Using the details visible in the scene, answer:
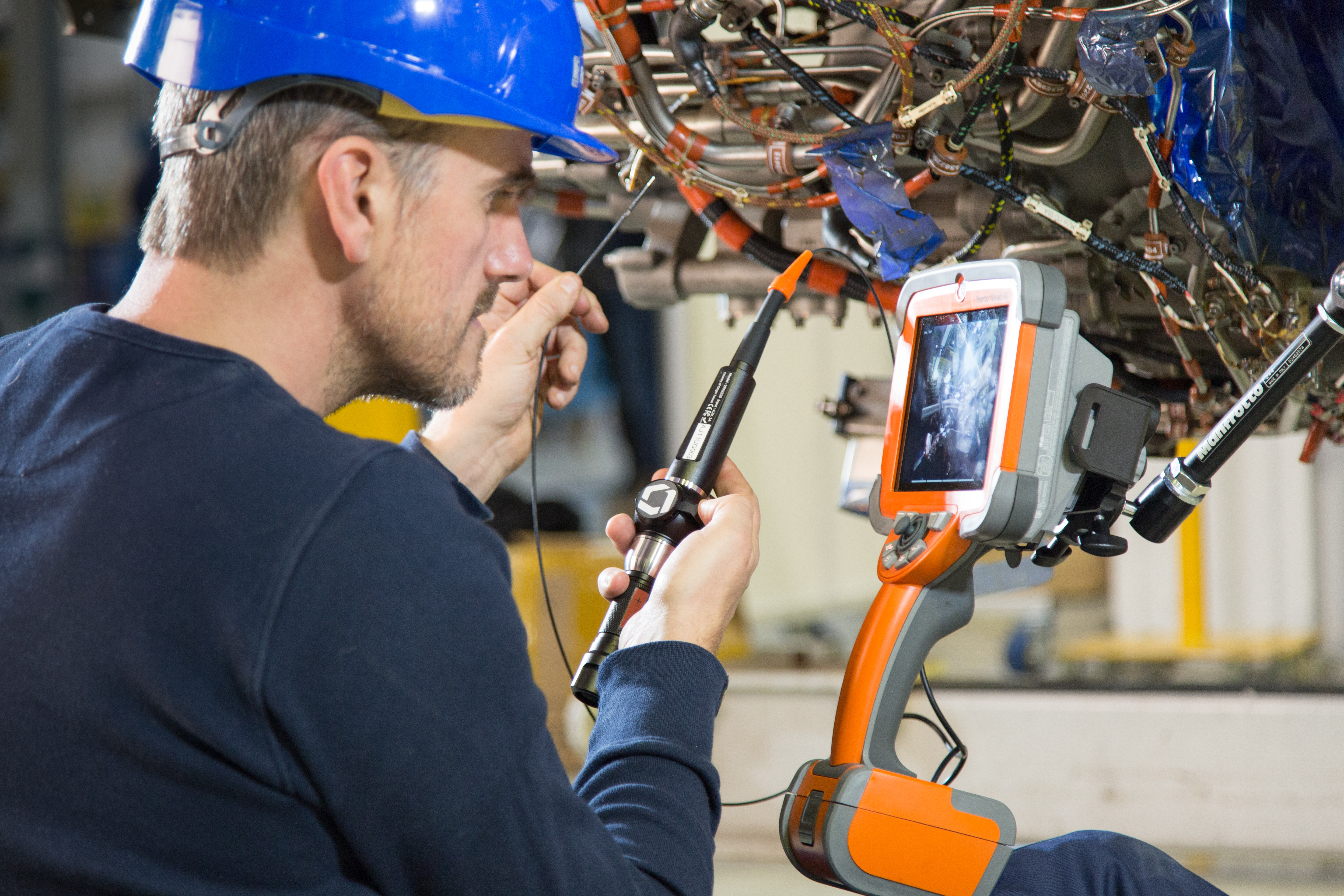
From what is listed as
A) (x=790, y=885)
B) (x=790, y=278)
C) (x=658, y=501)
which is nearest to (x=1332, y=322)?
(x=790, y=278)

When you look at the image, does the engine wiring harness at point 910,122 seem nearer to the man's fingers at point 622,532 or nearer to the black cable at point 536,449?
the black cable at point 536,449

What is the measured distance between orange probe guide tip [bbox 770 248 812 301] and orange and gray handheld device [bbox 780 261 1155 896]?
0.33ft

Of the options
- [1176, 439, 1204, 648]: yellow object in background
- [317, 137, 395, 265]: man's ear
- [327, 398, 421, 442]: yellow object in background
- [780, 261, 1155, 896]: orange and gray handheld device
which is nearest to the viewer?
[317, 137, 395, 265]: man's ear

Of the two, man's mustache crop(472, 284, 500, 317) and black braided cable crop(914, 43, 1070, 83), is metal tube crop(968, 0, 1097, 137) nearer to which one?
black braided cable crop(914, 43, 1070, 83)

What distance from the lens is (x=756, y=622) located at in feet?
17.3

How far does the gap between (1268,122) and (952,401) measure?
361mm

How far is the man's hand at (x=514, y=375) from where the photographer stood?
43.4 inches

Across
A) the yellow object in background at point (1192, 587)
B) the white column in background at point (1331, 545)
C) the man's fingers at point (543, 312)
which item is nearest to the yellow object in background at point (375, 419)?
the man's fingers at point (543, 312)

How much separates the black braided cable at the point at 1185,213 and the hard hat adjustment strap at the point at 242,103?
2.13ft

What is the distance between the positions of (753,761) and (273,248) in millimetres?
2812

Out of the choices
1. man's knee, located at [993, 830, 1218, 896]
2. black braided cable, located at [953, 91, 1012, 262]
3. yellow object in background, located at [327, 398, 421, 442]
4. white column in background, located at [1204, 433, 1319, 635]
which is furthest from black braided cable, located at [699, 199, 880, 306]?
white column in background, located at [1204, 433, 1319, 635]

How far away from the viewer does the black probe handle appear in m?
1.00

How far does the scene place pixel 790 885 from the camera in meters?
3.12

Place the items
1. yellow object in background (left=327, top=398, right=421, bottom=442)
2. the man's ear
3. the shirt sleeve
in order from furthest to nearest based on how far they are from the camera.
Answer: yellow object in background (left=327, top=398, right=421, bottom=442)
the man's ear
the shirt sleeve
